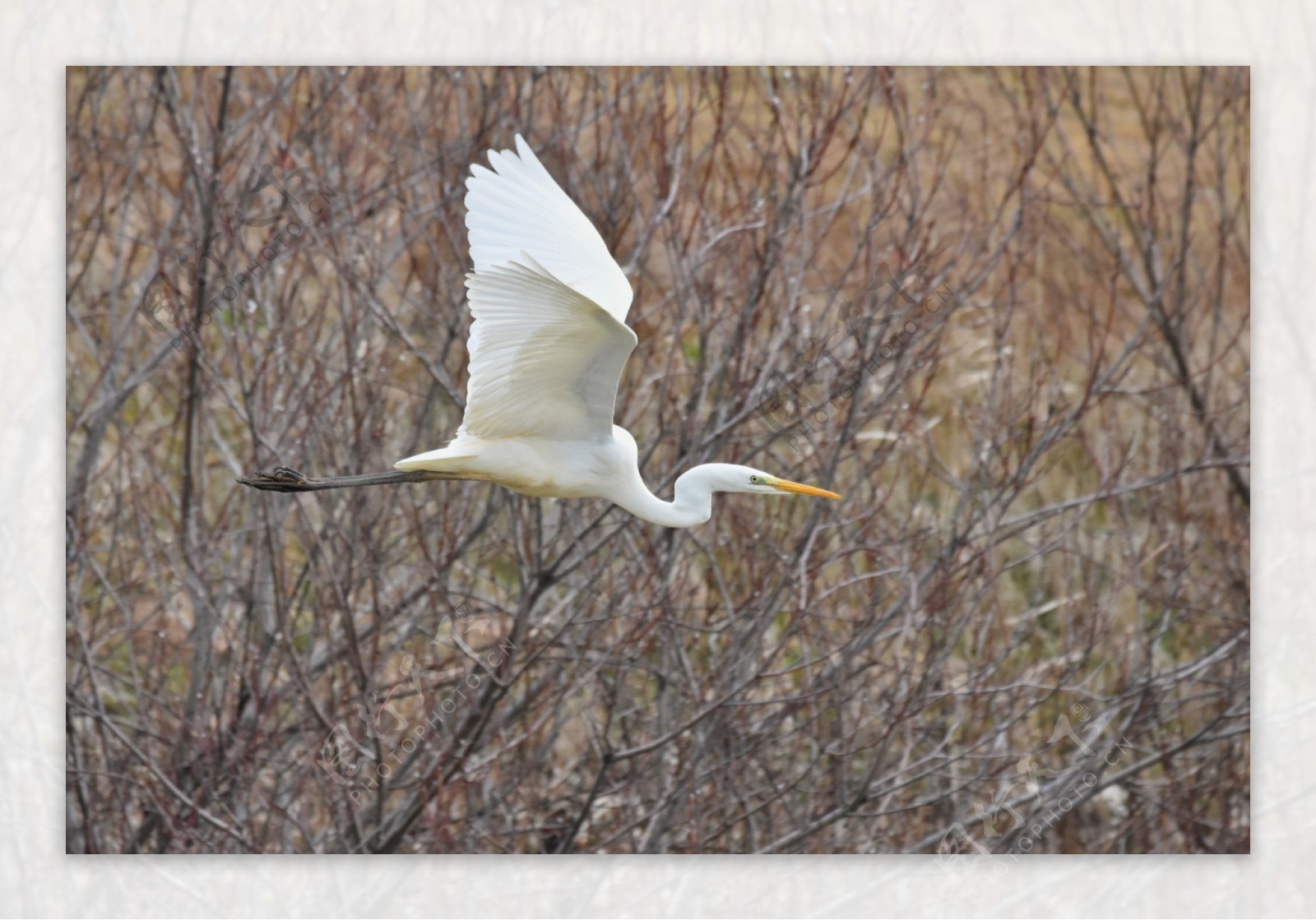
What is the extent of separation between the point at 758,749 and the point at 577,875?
16.2 inches

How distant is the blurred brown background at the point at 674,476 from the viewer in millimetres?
2865

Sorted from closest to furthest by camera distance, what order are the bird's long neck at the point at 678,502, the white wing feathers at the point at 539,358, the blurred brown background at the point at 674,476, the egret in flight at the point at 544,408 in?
the white wing feathers at the point at 539,358
the egret in flight at the point at 544,408
the bird's long neck at the point at 678,502
the blurred brown background at the point at 674,476

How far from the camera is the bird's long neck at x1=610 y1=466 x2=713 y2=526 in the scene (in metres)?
2.59

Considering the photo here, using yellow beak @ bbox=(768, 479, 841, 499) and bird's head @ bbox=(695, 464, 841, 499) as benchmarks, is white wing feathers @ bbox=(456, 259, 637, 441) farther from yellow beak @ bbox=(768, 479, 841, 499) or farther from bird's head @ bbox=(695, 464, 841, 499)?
yellow beak @ bbox=(768, 479, 841, 499)

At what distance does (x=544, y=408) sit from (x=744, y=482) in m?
0.36

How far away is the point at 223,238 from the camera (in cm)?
302

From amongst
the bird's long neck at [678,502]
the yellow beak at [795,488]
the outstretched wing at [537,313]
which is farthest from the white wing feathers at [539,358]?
the yellow beak at [795,488]

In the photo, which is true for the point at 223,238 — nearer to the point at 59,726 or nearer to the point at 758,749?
the point at 59,726

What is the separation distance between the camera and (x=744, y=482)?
2.62m

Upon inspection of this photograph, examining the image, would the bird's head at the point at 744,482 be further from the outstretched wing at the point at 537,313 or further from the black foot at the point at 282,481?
the black foot at the point at 282,481

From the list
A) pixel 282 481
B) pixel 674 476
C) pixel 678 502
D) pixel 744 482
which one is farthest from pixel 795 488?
pixel 282 481

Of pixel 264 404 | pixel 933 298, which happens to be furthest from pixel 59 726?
pixel 933 298

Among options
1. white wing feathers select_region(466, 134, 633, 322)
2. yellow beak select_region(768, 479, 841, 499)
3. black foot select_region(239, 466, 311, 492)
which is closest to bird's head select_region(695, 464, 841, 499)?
yellow beak select_region(768, 479, 841, 499)

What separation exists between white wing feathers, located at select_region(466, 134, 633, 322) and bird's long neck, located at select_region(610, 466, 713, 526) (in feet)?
0.92
